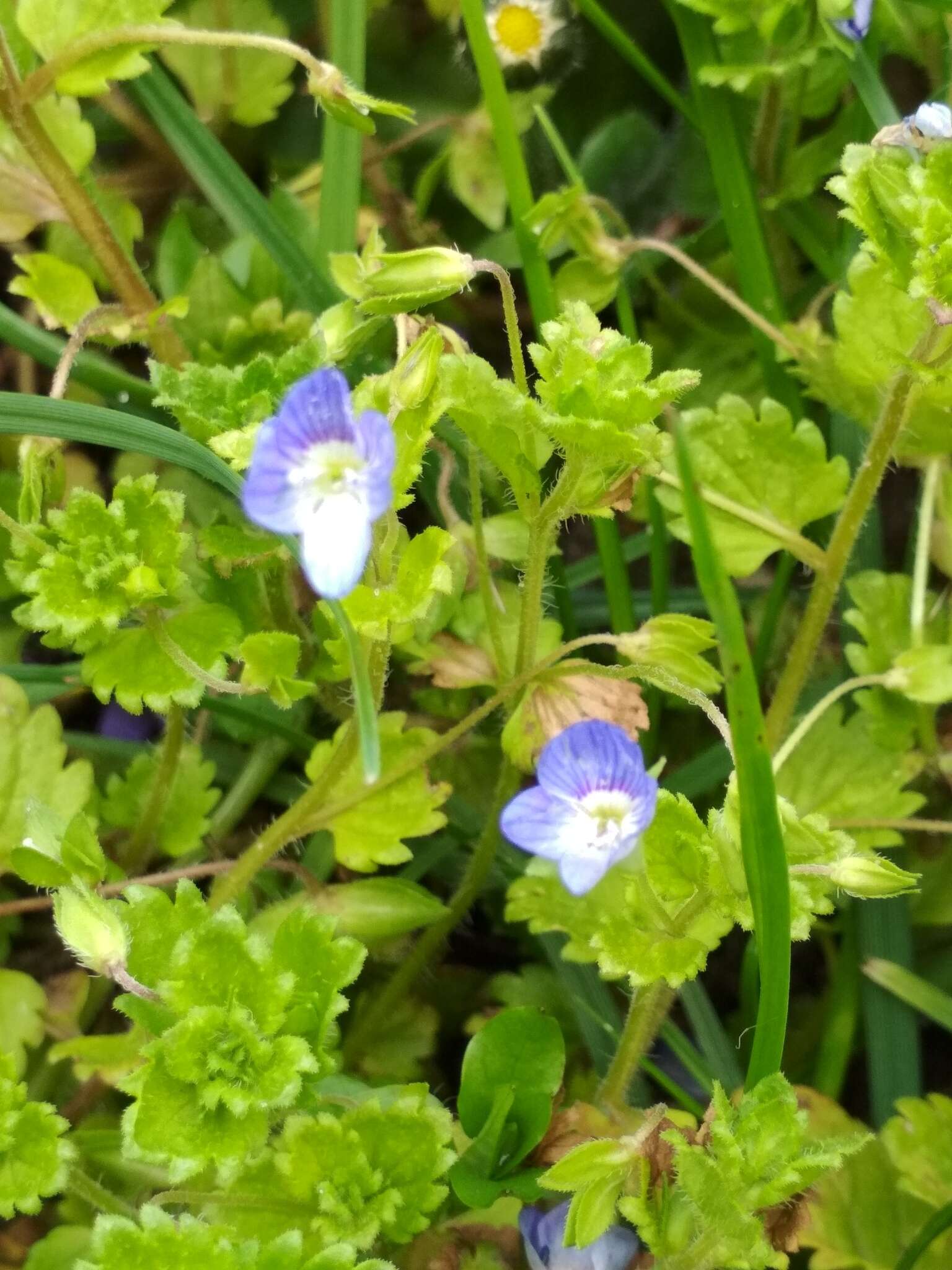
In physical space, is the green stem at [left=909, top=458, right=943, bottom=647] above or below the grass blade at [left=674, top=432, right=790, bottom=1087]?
below

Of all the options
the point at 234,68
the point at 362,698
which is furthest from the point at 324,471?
the point at 234,68

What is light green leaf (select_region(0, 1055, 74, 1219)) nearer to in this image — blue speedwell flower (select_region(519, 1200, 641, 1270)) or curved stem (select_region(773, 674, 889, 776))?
blue speedwell flower (select_region(519, 1200, 641, 1270))

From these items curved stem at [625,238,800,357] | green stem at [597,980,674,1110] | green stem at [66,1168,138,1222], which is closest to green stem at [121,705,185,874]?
green stem at [66,1168,138,1222]

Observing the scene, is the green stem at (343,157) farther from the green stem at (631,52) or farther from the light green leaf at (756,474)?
the light green leaf at (756,474)

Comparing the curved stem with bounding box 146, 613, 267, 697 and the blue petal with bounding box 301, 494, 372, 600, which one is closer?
the blue petal with bounding box 301, 494, 372, 600

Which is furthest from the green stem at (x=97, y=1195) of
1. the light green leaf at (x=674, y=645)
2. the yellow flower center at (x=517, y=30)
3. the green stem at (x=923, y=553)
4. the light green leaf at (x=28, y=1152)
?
the yellow flower center at (x=517, y=30)

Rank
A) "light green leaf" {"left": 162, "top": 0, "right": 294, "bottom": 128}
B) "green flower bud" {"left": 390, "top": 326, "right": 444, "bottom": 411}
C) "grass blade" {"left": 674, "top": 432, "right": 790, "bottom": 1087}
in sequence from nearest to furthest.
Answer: "grass blade" {"left": 674, "top": 432, "right": 790, "bottom": 1087}, "green flower bud" {"left": 390, "top": 326, "right": 444, "bottom": 411}, "light green leaf" {"left": 162, "top": 0, "right": 294, "bottom": 128}
